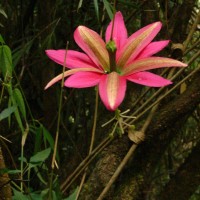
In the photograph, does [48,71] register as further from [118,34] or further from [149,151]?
[118,34]

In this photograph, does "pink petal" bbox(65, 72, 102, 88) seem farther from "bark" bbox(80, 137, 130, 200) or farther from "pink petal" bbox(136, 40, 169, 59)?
"bark" bbox(80, 137, 130, 200)

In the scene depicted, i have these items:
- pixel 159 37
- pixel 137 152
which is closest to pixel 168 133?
pixel 137 152

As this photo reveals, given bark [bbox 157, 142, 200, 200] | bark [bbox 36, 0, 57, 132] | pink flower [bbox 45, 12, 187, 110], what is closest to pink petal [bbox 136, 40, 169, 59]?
pink flower [bbox 45, 12, 187, 110]

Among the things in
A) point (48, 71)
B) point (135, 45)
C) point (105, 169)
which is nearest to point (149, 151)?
point (105, 169)

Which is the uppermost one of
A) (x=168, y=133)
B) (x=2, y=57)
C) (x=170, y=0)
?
(x=170, y=0)

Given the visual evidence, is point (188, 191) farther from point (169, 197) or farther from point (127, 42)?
point (127, 42)

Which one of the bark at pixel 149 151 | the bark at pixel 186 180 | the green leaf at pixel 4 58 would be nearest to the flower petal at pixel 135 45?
the green leaf at pixel 4 58

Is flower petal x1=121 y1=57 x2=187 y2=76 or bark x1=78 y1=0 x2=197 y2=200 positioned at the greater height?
flower petal x1=121 y1=57 x2=187 y2=76

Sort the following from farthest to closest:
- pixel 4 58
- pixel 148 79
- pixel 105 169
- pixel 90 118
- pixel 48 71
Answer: pixel 90 118 < pixel 48 71 < pixel 105 169 < pixel 4 58 < pixel 148 79
